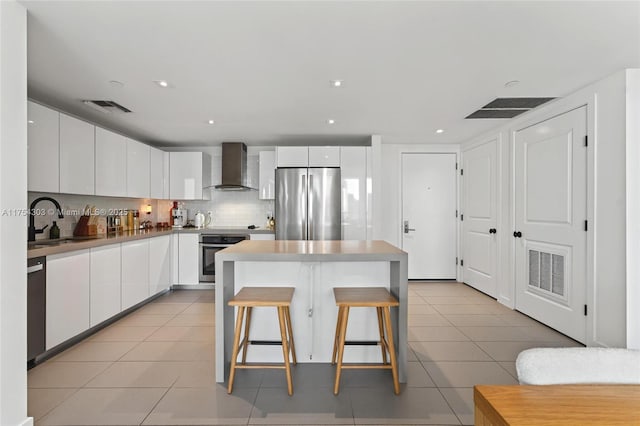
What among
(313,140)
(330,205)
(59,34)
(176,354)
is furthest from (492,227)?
(59,34)

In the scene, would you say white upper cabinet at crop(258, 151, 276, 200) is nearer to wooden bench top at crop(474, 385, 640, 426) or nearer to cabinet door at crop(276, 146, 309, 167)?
cabinet door at crop(276, 146, 309, 167)

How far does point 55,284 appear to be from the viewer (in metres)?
2.63

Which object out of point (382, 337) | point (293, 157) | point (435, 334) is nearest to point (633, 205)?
point (435, 334)

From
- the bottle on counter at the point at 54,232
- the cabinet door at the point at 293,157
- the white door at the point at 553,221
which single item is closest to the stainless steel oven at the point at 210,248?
the cabinet door at the point at 293,157

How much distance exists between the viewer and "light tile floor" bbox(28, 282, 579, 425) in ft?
6.31

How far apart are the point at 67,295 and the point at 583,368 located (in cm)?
343

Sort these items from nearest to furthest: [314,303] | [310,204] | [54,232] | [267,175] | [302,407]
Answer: [302,407] < [314,303] < [54,232] < [310,204] < [267,175]

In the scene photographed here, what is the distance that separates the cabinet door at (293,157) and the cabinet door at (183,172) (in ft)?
4.38

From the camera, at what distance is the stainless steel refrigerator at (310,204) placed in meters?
4.41

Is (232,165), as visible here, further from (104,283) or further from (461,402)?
(461,402)

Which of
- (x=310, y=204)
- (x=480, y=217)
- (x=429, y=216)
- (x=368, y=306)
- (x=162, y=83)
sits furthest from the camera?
(x=429, y=216)

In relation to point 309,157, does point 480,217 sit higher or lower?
lower

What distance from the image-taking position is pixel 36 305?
2461 mm
